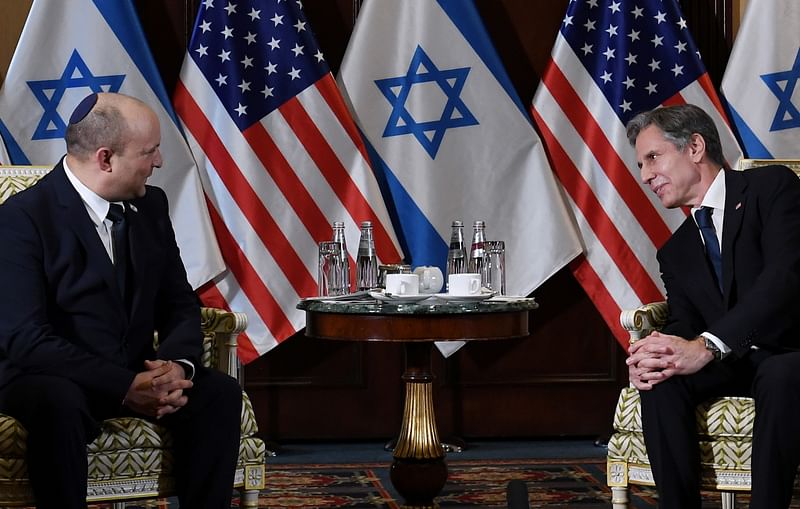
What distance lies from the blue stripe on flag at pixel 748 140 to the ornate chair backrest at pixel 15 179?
3066 mm

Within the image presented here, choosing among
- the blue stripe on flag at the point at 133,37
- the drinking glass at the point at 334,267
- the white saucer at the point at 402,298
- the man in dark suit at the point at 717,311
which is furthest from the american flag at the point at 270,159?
the man in dark suit at the point at 717,311

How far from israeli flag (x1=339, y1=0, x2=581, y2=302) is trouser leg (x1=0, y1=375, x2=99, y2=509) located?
98.8 inches

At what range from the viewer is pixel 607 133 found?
510cm

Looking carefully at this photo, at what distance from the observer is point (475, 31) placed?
201 inches

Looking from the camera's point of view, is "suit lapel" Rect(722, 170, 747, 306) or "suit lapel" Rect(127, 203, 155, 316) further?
"suit lapel" Rect(722, 170, 747, 306)

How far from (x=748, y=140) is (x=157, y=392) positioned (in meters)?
3.19

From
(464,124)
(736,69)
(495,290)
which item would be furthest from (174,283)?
(736,69)

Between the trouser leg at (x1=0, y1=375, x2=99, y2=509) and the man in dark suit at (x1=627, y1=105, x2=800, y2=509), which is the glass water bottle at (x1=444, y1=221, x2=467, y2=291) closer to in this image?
the man in dark suit at (x1=627, y1=105, x2=800, y2=509)

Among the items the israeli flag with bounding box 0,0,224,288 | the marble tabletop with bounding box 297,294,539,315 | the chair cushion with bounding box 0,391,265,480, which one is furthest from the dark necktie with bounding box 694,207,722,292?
the israeli flag with bounding box 0,0,224,288

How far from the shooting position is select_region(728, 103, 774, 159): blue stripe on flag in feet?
16.6

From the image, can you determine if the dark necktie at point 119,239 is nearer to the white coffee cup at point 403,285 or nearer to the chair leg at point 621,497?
the white coffee cup at point 403,285

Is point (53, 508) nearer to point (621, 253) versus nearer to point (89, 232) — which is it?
point (89, 232)

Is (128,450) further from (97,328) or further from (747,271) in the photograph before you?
(747,271)

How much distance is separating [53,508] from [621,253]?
3045 mm
